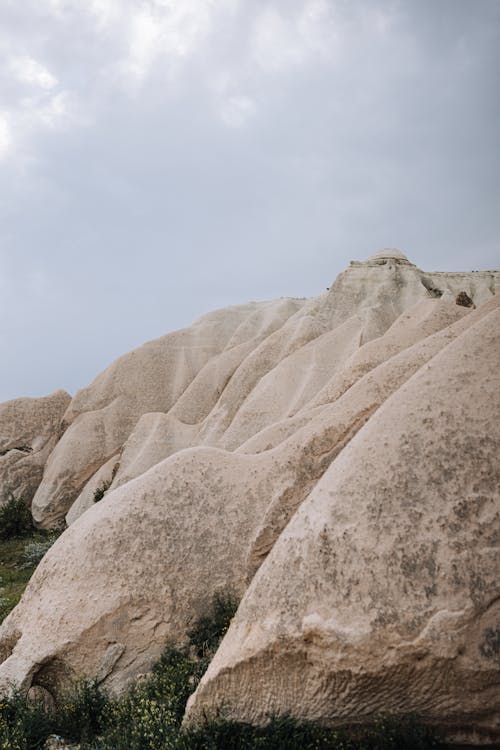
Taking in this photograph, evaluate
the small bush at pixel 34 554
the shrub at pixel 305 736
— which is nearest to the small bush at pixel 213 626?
the shrub at pixel 305 736

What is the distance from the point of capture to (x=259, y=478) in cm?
677

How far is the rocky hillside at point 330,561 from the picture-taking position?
12.3 ft

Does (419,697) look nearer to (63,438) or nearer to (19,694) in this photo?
(19,694)

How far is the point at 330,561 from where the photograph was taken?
4.13 m

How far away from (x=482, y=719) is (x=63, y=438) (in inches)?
696

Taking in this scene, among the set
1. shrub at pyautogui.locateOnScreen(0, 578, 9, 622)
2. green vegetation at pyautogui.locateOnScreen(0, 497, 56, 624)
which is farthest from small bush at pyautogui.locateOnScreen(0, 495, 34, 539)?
shrub at pyautogui.locateOnScreen(0, 578, 9, 622)

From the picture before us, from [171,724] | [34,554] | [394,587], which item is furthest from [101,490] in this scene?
[394,587]

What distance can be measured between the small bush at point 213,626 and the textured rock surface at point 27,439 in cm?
1463

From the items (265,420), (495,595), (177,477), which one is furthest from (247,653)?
(265,420)

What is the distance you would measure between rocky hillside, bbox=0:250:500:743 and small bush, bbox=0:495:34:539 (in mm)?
11397

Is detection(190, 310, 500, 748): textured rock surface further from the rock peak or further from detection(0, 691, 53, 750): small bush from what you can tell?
the rock peak

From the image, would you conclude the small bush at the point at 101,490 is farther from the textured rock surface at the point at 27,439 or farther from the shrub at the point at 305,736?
the shrub at the point at 305,736

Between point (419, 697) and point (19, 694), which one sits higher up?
point (19, 694)

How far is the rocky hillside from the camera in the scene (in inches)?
148
